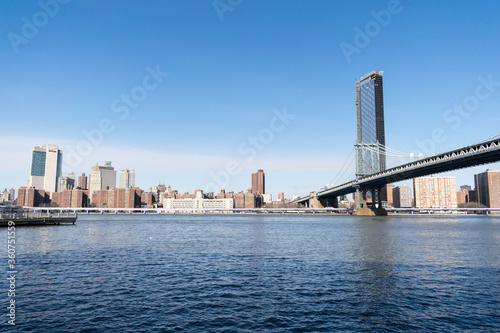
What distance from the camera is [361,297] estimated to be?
1964cm

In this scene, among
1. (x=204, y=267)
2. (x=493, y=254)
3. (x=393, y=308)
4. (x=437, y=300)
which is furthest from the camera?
(x=493, y=254)

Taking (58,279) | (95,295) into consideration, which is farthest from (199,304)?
(58,279)

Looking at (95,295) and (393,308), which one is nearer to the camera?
(393,308)

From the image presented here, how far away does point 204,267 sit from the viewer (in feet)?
93.9

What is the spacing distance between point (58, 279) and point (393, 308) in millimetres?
21661

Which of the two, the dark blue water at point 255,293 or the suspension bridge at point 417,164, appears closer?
the dark blue water at point 255,293

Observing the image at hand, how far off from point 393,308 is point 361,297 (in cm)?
214

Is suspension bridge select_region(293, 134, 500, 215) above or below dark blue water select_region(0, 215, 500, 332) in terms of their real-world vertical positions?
above

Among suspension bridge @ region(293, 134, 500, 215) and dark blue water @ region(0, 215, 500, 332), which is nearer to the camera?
dark blue water @ region(0, 215, 500, 332)

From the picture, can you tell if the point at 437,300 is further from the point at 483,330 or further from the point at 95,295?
the point at 95,295

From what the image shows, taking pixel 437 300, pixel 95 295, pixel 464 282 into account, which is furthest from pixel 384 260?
pixel 95 295

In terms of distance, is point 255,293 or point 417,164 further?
point 417,164

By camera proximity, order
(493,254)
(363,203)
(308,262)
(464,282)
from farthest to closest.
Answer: (363,203) < (493,254) < (308,262) < (464,282)

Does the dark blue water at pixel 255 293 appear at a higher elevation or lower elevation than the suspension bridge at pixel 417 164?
lower
